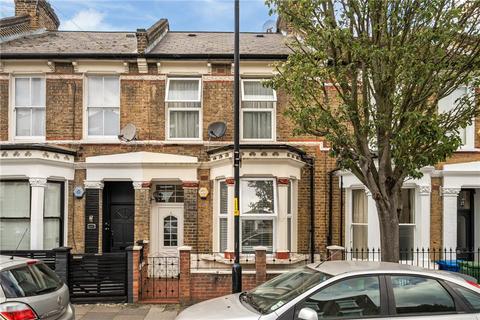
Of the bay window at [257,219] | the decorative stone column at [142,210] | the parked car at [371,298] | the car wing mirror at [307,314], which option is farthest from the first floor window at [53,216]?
the car wing mirror at [307,314]

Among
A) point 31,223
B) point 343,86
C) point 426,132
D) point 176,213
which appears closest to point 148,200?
point 176,213

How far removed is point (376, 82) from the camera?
24.9 feet

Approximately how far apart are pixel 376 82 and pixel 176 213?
7330 millimetres

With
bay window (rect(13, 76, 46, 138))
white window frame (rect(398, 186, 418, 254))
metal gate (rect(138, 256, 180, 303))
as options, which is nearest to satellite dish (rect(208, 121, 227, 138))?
metal gate (rect(138, 256, 180, 303))

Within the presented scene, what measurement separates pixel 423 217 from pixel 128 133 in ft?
26.2

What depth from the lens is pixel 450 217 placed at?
12.3 m

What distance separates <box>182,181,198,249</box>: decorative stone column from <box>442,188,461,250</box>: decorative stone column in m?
6.56

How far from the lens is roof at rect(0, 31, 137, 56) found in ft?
42.7

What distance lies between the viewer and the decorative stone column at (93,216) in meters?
12.4

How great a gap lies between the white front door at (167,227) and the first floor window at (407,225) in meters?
5.91

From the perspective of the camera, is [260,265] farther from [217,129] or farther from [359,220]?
[217,129]

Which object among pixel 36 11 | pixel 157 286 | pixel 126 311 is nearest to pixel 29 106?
pixel 36 11

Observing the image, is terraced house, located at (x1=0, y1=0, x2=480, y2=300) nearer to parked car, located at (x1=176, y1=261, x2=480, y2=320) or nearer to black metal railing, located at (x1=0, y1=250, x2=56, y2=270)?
black metal railing, located at (x1=0, y1=250, x2=56, y2=270)

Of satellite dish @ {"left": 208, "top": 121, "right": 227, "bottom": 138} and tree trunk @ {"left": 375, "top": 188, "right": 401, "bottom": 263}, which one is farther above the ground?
satellite dish @ {"left": 208, "top": 121, "right": 227, "bottom": 138}
